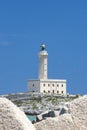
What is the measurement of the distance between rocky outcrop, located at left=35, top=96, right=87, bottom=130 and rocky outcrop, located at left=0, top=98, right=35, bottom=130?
485mm

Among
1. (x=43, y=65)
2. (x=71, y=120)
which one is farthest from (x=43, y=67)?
(x=71, y=120)

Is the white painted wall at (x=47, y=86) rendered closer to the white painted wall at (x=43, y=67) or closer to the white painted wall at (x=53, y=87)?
the white painted wall at (x=53, y=87)

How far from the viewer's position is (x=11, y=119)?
720cm

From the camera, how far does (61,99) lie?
10856 cm

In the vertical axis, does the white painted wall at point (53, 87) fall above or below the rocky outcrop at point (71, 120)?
above

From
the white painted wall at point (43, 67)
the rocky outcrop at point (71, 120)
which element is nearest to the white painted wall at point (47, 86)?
the white painted wall at point (43, 67)

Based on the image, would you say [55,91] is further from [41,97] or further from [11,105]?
[11,105]

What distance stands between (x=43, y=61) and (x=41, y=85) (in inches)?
178

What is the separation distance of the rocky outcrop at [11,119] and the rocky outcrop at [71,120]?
485 mm

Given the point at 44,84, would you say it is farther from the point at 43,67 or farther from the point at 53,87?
the point at 43,67

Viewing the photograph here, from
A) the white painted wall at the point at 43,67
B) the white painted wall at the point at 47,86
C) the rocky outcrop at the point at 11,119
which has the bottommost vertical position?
the rocky outcrop at the point at 11,119

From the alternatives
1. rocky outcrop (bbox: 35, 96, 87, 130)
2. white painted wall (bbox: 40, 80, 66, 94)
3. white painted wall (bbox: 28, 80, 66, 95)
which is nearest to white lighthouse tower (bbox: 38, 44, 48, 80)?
white painted wall (bbox: 28, 80, 66, 95)

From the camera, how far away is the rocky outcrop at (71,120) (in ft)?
25.5

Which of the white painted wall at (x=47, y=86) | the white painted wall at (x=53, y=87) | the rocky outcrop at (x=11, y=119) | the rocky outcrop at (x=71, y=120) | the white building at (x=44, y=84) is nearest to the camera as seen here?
the rocky outcrop at (x=11, y=119)
